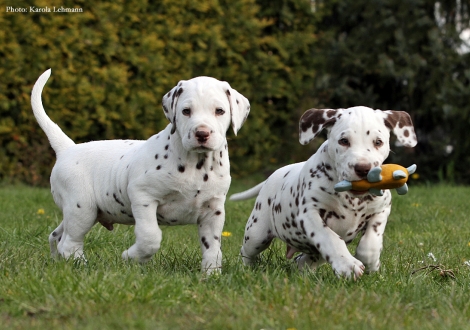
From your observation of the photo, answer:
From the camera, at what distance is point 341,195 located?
4.64 m

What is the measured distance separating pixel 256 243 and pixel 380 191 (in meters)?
1.22

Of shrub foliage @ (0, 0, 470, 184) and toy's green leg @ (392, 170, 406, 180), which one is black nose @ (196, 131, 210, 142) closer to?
toy's green leg @ (392, 170, 406, 180)

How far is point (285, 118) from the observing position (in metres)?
13.0

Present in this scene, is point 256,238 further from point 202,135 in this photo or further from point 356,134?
point 356,134

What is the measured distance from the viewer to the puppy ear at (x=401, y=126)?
4.64 meters

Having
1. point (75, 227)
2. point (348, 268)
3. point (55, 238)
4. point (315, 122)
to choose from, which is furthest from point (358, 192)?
point (55, 238)

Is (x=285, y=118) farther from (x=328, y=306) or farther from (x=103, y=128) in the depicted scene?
(x=328, y=306)

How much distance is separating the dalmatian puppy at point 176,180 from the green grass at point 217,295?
0.69 ft

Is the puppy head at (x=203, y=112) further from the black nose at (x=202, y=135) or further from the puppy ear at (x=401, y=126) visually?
the puppy ear at (x=401, y=126)

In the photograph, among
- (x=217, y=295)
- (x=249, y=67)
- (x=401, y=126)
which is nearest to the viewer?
(x=217, y=295)

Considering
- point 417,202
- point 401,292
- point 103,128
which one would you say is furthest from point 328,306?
point 103,128

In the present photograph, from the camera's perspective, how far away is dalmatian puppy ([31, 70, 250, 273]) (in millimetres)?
4648

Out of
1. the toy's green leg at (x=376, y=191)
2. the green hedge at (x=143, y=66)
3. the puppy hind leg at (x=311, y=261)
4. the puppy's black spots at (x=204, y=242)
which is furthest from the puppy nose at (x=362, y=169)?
the green hedge at (x=143, y=66)

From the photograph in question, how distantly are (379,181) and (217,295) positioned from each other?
3.90 feet
